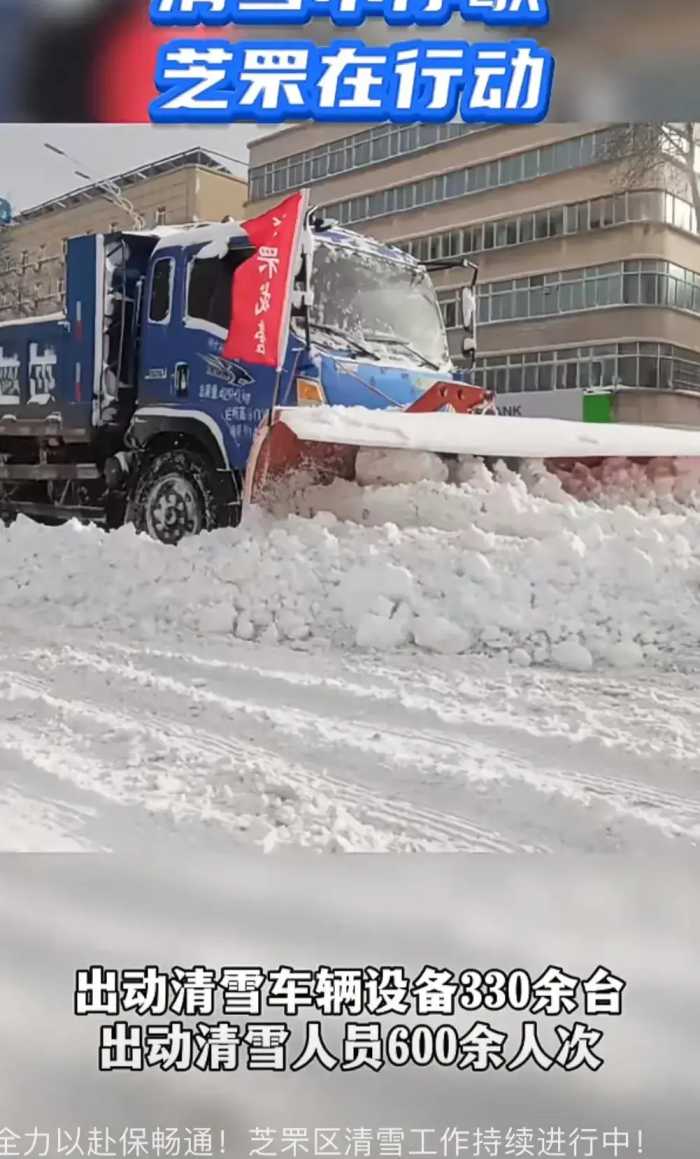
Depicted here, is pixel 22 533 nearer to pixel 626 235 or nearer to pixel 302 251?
pixel 302 251

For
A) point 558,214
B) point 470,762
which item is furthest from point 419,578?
point 558,214

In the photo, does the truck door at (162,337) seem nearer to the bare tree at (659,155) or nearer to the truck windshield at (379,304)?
the truck windshield at (379,304)

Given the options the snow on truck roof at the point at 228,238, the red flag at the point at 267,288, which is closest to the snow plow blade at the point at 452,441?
the red flag at the point at 267,288

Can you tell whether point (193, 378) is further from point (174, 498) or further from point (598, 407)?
point (598, 407)

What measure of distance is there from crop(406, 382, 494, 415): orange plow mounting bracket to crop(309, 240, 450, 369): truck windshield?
0.54 ft

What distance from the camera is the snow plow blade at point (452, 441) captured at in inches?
114

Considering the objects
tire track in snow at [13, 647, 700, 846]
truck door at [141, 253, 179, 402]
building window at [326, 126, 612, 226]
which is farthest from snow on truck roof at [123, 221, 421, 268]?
tire track in snow at [13, 647, 700, 846]

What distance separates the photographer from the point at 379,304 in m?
3.61

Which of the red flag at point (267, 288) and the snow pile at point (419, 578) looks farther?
the red flag at point (267, 288)

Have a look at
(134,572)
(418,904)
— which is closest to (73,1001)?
(418,904)

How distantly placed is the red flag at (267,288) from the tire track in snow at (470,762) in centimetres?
131

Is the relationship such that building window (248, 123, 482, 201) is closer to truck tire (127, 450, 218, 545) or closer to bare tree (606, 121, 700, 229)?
bare tree (606, 121, 700, 229)

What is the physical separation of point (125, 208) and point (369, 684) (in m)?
1.74

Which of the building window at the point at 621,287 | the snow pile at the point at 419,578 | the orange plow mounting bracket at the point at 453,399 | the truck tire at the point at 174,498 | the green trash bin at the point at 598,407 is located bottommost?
the snow pile at the point at 419,578
